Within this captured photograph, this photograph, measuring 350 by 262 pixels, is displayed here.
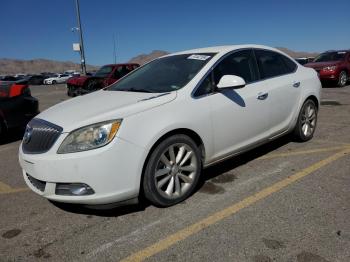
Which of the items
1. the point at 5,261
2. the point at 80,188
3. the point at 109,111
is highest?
the point at 109,111

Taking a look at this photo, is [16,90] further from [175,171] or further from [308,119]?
[308,119]

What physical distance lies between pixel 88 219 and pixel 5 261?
2.72 feet

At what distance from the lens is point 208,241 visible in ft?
9.98

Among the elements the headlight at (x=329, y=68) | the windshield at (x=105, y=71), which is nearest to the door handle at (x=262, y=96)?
the headlight at (x=329, y=68)

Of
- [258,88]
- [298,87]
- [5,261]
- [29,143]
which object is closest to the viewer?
[5,261]

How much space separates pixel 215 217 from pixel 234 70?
188 centimetres

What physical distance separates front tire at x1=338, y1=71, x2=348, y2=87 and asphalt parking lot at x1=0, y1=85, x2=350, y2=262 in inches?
457

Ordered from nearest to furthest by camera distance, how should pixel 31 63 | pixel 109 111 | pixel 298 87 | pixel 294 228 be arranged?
pixel 294 228 → pixel 109 111 → pixel 298 87 → pixel 31 63

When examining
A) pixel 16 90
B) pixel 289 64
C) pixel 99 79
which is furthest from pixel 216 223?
pixel 99 79

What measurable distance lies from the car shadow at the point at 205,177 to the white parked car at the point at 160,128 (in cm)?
29

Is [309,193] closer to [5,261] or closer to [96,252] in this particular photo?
[96,252]

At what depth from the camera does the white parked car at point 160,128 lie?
3270mm

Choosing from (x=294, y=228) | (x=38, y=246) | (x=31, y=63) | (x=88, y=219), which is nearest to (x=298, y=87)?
(x=294, y=228)

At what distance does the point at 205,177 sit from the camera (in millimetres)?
4539
